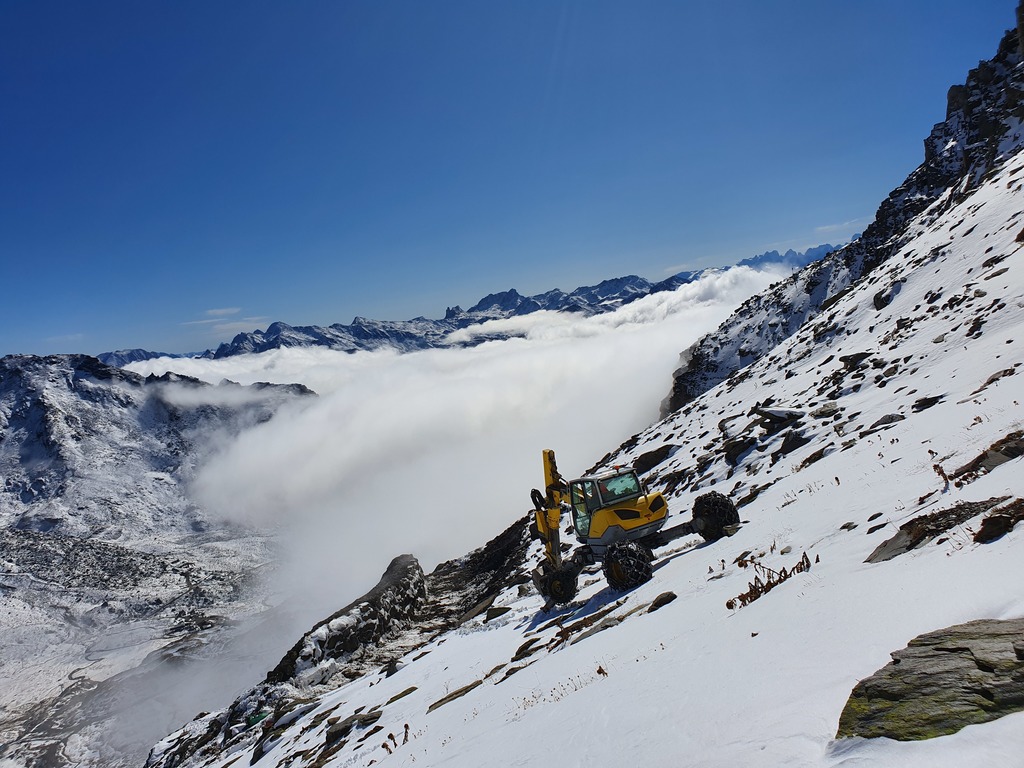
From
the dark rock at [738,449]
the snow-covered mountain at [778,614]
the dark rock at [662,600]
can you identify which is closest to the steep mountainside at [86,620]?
the snow-covered mountain at [778,614]

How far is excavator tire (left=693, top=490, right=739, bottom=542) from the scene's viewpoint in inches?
568

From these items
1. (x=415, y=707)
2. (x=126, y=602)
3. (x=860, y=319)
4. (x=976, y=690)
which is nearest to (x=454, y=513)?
(x=126, y=602)

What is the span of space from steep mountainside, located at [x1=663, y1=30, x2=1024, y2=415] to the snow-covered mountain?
39004mm

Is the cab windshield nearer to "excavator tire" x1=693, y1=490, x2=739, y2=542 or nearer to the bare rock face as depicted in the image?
"excavator tire" x1=693, y1=490, x2=739, y2=542

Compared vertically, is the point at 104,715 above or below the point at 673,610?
above

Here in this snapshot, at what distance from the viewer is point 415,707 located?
39.7 feet

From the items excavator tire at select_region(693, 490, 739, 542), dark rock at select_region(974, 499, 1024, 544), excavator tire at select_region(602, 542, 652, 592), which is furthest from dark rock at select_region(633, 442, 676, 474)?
dark rock at select_region(974, 499, 1024, 544)

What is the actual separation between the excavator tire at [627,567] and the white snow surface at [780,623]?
455mm

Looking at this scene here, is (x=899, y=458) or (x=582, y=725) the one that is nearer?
(x=582, y=725)

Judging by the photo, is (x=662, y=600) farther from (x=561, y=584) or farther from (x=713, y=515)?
(x=561, y=584)

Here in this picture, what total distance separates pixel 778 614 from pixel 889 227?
301 feet

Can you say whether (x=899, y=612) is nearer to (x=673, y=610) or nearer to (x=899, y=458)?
(x=673, y=610)

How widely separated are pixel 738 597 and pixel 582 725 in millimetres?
3330

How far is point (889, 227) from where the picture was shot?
76.1 metres
